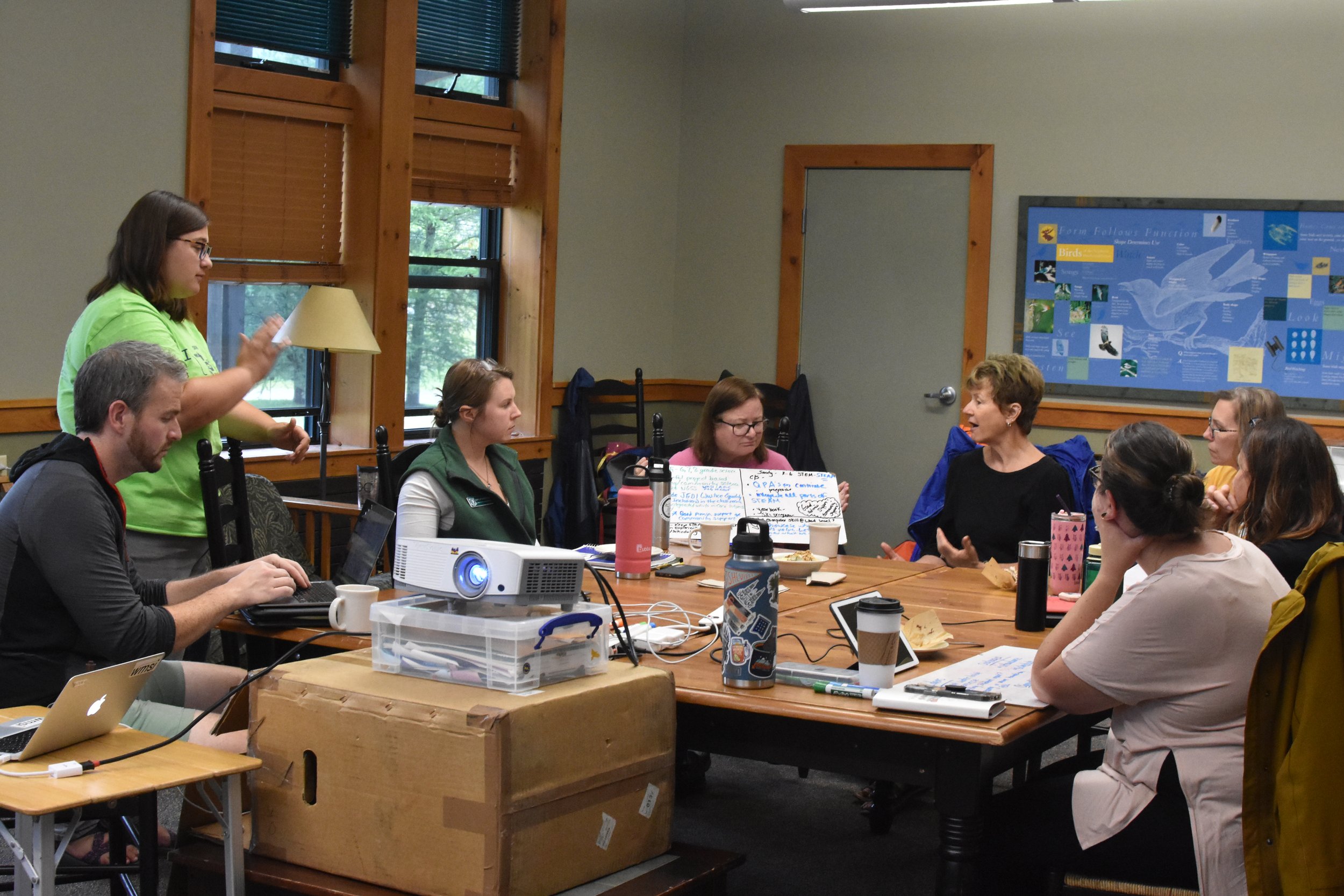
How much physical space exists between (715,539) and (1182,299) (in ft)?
11.3

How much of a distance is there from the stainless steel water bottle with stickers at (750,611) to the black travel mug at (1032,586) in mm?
792

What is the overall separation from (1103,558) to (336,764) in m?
1.25

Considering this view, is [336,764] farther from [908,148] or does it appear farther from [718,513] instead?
[908,148]

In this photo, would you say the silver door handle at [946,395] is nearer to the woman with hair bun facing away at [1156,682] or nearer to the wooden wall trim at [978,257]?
the wooden wall trim at [978,257]

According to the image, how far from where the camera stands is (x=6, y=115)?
13.3ft

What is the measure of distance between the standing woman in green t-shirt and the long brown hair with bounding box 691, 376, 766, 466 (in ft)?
4.58

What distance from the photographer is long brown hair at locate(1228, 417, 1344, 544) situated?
2793 mm

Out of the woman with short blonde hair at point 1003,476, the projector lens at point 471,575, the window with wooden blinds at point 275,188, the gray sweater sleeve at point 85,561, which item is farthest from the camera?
the window with wooden blinds at point 275,188

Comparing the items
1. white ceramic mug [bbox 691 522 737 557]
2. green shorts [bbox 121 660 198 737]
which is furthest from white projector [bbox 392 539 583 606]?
white ceramic mug [bbox 691 522 737 557]

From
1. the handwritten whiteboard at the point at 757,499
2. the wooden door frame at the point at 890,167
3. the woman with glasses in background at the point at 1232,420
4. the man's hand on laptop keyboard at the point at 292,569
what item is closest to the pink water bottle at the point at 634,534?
the handwritten whiteboard at the point at 757,499

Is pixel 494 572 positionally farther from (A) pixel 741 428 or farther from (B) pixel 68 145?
(B) pixel 68 145

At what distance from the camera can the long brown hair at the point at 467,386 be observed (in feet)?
11.0

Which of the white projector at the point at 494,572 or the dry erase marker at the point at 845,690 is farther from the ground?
the white projector at the point at 494,572

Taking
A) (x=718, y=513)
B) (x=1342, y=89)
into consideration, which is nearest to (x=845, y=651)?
(x=718, y=513)
